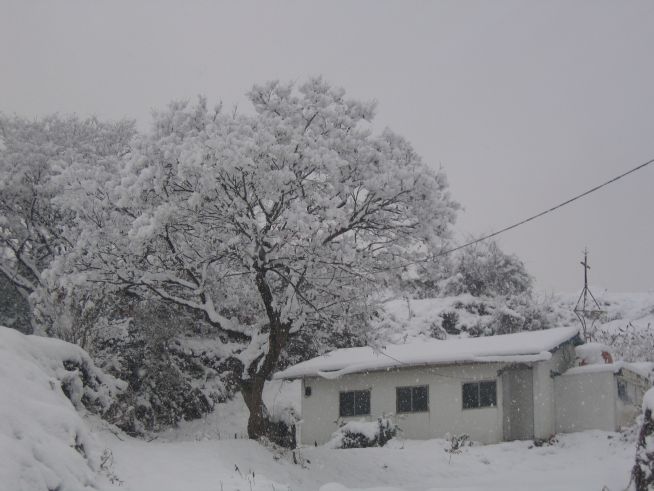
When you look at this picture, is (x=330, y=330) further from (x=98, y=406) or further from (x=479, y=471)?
(x=98, y=406)

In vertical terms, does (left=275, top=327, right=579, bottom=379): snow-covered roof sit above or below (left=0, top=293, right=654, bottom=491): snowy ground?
above

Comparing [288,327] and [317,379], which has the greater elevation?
[288,327]

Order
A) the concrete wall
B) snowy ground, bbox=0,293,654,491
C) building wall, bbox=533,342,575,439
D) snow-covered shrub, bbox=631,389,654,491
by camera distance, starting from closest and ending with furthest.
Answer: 1. snowy ground, bbox=0,293,654,491
2. snow-covered shrub, bbox=631,389,654,491
3. the concrete wall
4. building wall, bbox=533,342,575,439

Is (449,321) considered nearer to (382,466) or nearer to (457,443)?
(457,443)

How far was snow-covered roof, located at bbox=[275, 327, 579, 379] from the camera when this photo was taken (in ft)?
73.7

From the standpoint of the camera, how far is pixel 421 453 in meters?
20.8

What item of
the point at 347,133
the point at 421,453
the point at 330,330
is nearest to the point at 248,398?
the point at 330,330

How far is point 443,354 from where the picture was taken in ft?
77.6

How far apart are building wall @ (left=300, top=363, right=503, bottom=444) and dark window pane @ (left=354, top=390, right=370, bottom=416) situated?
179mm

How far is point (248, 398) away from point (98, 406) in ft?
13.7

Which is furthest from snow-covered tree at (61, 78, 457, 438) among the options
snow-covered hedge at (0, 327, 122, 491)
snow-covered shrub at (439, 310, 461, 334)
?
snow-covered shrub at (439, 310, 461, 334)

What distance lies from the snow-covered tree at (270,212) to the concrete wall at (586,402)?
816cm

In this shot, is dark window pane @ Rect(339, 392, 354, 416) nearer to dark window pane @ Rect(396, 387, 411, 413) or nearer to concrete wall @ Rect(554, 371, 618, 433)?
Result: dark window pane @ Rect(396, 387, 411, 413)

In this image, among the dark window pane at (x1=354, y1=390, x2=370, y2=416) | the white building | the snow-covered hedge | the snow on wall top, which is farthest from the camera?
the dark window pane at (x1=354, y1=390, x2=370, y2=416)
